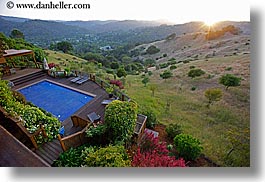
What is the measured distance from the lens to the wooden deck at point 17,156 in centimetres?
315

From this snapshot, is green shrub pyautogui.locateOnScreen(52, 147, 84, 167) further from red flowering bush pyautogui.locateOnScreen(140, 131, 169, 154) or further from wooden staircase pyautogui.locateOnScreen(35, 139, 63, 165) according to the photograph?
red flowering bush pyautogui.locateOnScreen(140, 131, 169, 154)

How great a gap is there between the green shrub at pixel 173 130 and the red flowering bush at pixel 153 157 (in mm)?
473

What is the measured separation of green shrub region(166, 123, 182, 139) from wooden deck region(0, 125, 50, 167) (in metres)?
2.32

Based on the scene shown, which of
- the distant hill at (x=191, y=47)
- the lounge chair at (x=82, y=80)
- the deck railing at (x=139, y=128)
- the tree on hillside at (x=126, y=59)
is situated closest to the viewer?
the deck railing at (x=139, y=128)

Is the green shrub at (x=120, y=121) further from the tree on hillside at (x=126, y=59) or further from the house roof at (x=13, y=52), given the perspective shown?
the tree on hillside at (x=126, y=59)

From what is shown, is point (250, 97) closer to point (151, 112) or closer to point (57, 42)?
point (151, 112)

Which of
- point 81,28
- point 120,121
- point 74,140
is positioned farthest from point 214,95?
point 81,28

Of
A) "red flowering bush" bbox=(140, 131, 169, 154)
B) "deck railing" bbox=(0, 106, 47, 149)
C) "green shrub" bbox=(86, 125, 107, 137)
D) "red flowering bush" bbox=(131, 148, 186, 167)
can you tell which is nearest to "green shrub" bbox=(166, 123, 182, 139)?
"red flowering bush" bbox=(140, 131, 169, 154)

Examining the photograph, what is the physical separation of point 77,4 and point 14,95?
265 centimetres

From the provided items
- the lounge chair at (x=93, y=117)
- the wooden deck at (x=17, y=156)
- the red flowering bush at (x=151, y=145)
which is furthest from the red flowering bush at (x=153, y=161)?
the wooden deck at (x=17, y=156)

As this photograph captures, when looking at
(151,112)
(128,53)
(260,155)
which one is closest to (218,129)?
(260,155)

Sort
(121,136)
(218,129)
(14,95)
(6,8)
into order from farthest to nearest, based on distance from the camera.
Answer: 1. (14,95)
2. (218,129)
3. (121,136)
4. (6,8)

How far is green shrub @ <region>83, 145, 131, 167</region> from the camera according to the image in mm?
3018

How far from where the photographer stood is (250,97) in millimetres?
3199
